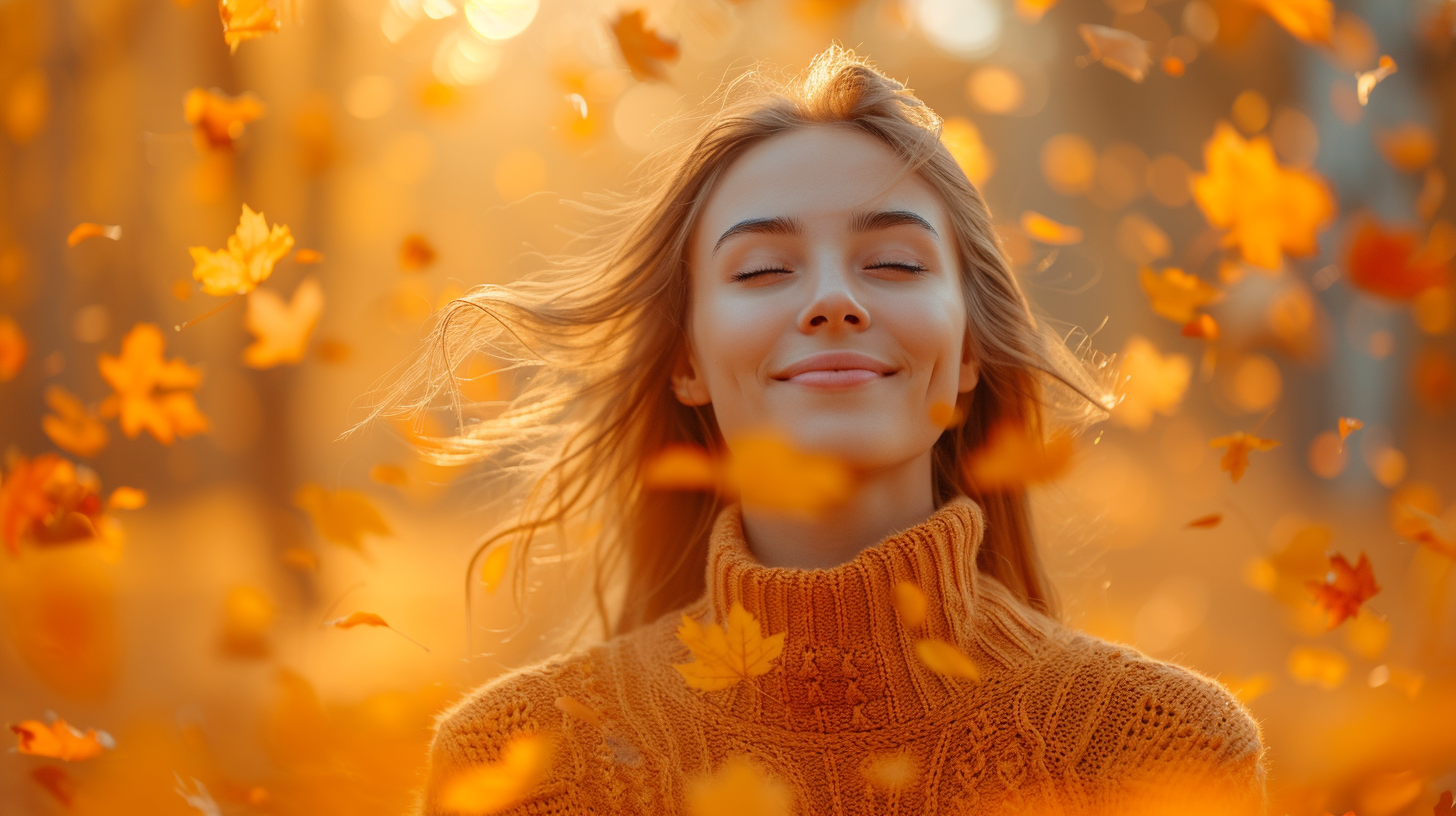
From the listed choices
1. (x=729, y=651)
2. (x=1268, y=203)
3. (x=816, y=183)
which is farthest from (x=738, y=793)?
(x=1268, y=203)

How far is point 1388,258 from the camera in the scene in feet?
17.9

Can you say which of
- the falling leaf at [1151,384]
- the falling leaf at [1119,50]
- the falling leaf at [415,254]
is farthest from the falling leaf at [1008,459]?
the falling leaf at [1151,384]

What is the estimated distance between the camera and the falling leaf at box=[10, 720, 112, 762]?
7.62 ft

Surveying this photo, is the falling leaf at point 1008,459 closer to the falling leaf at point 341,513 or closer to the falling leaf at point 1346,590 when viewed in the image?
the falling leaf at point 1346,590

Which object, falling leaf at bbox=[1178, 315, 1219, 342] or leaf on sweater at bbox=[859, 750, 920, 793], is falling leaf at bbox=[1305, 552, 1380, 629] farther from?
leaf on sweater at bbox=[859, 750, 920, 793]

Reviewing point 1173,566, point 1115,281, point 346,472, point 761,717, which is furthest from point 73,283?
point 1115,281

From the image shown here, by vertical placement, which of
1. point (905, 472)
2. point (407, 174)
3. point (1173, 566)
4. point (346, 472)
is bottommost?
point (905, 472)

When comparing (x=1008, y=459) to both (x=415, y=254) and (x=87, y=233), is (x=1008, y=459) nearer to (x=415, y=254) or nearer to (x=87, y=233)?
(x=87, y=233)

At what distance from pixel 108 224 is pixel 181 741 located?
7.36 ft

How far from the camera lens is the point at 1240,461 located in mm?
1993

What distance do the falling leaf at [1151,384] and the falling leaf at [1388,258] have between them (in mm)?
1014

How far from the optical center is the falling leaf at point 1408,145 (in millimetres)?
5668

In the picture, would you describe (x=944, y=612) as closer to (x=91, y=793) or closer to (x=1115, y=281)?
(x=91, y=793)

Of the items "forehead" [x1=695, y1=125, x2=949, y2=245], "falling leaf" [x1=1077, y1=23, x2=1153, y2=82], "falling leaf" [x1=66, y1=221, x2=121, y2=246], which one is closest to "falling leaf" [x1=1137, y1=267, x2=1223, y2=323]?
"falling leaf" [x1=1077, y1=23, x2=1153, y2=82]
